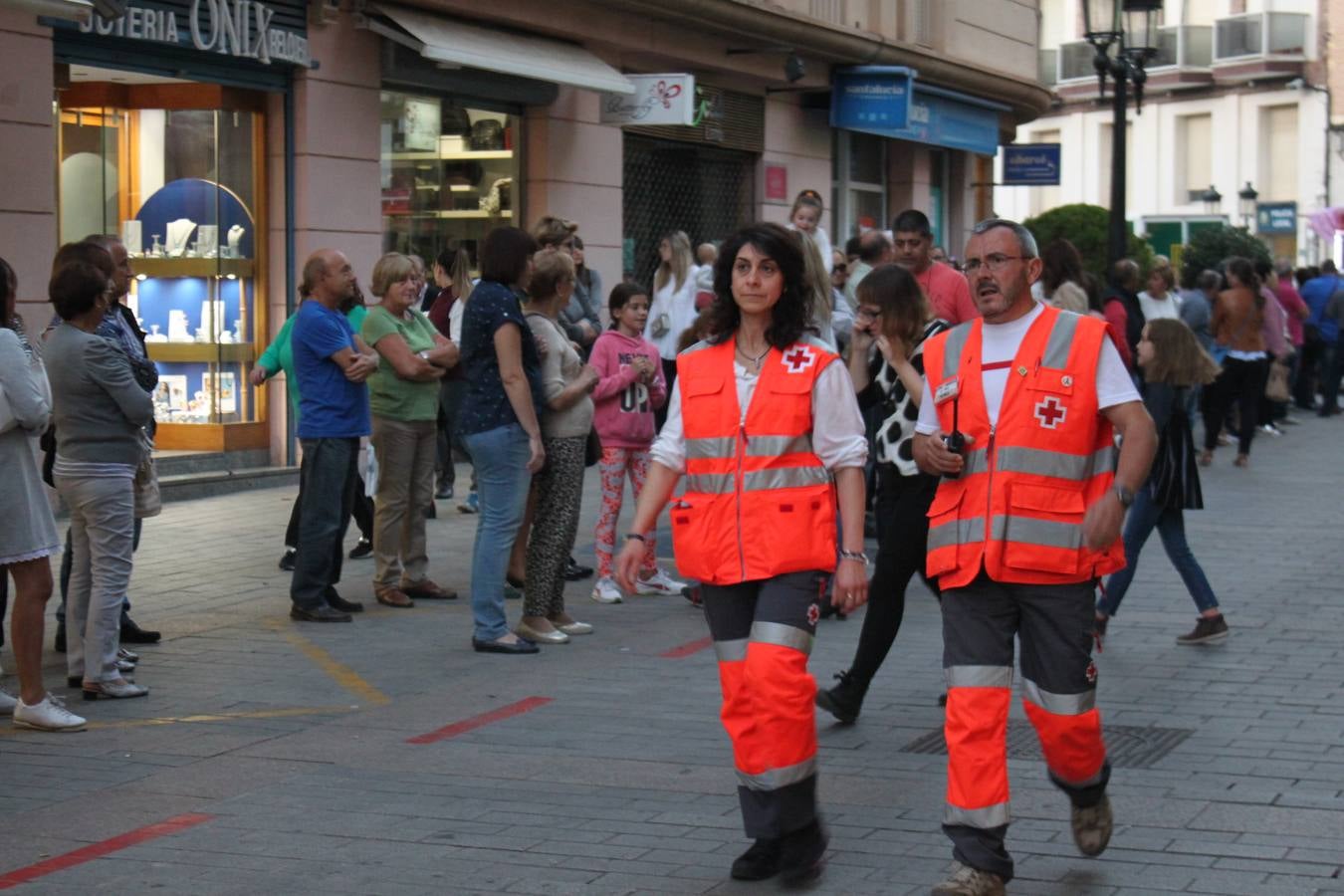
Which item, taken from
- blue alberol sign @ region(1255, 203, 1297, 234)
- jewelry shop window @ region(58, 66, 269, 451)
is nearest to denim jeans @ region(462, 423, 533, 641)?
jewelry shop window @ region(58, 66, 269, 451)

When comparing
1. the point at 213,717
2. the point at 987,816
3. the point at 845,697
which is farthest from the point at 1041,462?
the point at 213,717

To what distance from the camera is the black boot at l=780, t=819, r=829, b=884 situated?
17.5ft

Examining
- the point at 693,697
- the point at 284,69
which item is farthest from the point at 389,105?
the point at 693,697

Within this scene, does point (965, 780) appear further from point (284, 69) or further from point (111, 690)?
point (284, 69)

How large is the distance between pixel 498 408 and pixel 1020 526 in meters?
3.89

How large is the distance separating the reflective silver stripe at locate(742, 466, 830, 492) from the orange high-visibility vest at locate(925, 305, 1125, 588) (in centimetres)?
41

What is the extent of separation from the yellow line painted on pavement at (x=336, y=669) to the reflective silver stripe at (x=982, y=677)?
3.25m

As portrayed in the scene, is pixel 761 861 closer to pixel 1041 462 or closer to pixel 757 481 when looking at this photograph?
pixel 757 481

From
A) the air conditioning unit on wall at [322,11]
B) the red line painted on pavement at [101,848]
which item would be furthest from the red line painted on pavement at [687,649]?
the air conditioning unit on wall at [322,11]

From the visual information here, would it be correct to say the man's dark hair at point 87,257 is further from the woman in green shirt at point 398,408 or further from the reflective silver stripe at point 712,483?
the reflective silver stripe at point 712,483

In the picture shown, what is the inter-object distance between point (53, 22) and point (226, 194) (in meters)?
2.62

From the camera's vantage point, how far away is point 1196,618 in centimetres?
959

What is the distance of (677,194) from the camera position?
20859mm

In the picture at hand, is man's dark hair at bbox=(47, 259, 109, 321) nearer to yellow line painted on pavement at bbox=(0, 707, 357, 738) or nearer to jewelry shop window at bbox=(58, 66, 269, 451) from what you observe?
yellow line painted on pavement at bbox=(0, 707, 357, 738)
